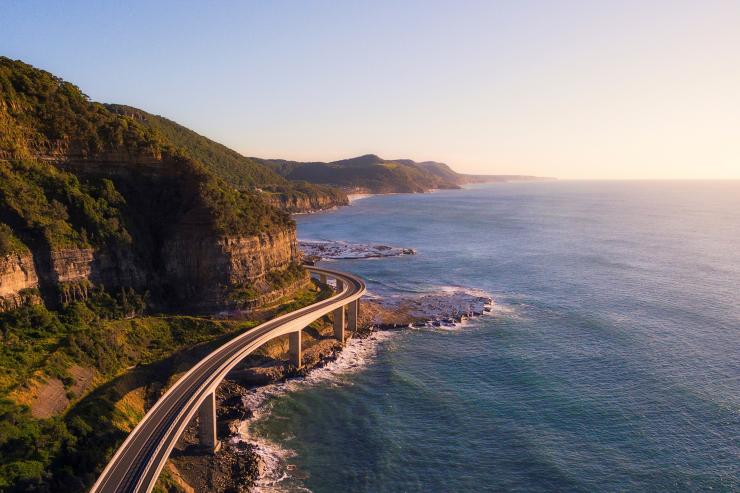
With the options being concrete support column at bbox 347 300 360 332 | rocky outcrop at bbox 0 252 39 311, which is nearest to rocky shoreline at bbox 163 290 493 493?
concrete support column at bbox 347 300 360 332

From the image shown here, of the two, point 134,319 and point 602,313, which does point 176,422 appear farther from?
point 602,313

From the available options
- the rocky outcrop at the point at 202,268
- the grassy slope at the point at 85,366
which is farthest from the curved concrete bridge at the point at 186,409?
the rocky outcrop at the point at 202,268

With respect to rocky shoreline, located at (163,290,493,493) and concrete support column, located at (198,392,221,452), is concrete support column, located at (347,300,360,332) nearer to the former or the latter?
rocky shoreline, located at (163,290,493,493)

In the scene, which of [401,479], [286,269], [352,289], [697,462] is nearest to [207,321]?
[286,269]

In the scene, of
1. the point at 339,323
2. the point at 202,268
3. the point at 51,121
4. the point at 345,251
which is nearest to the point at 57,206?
the point at 51,121

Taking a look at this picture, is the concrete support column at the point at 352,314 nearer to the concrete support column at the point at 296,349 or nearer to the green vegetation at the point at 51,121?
the concrete support column at the point at 296,349

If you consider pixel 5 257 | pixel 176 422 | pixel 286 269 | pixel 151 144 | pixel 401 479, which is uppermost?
pixel 151 144
